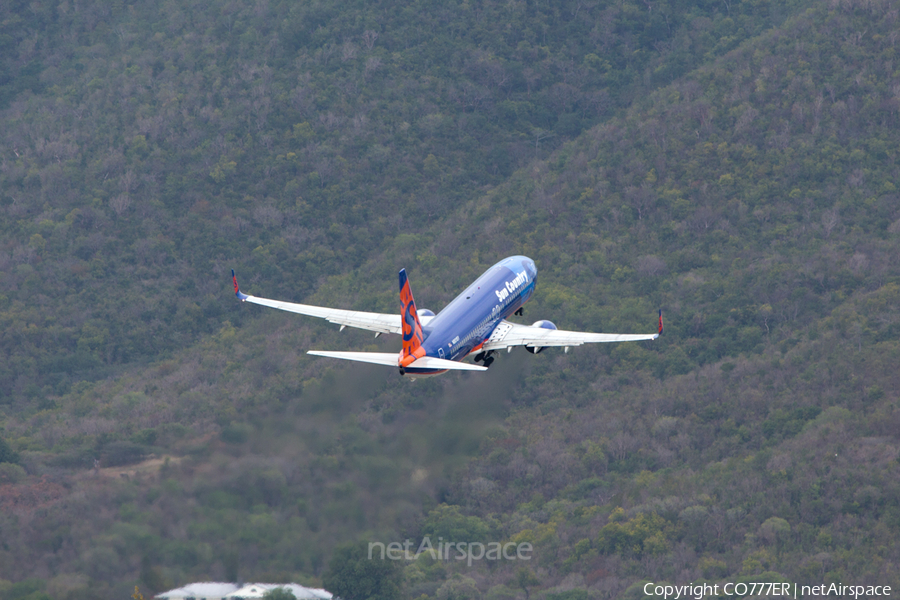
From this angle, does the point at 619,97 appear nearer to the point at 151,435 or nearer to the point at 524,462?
the point at 524,462

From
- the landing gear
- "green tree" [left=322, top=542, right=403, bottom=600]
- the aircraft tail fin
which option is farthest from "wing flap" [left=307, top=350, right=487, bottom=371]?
"green tree" [left=322, top=542, right=403, bottom=600]

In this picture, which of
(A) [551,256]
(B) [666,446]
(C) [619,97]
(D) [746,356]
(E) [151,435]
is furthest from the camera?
(C) [619,97]

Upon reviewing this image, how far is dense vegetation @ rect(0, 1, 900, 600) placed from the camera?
8275 centimetres

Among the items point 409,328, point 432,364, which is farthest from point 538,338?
point 409,328

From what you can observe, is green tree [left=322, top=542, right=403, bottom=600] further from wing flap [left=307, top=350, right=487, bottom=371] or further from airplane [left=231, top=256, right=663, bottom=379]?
wing flap [left=307, top=350, right=487, bottom=371]

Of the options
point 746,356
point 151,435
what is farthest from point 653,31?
point 151,435

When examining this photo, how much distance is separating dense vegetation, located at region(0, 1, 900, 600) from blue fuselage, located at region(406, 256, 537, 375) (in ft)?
22.6

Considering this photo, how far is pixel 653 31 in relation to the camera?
161 m

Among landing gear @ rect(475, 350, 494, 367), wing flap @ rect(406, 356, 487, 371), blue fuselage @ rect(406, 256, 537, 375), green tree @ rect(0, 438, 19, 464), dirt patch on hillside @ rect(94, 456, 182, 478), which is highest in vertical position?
blue fuselage @ rect(406, 256, 537, 375)

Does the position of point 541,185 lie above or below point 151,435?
above

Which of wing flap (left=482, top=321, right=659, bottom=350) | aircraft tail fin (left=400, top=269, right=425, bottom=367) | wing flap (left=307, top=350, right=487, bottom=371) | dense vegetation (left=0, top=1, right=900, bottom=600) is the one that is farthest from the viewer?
dense vegetation (left=0, top=1, right=900, bottom=600)

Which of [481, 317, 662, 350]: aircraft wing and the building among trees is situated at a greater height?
[481, 317, 662, 350]: aircraft wing

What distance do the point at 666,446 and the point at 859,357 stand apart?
17723 mm

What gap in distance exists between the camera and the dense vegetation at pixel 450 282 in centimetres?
8275
